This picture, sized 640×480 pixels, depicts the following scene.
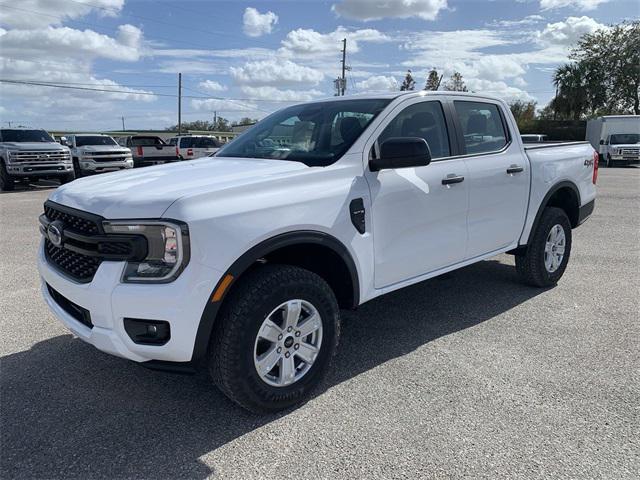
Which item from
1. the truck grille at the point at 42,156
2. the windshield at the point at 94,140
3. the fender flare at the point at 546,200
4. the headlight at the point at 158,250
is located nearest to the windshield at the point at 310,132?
the headlight at the point at 158,250

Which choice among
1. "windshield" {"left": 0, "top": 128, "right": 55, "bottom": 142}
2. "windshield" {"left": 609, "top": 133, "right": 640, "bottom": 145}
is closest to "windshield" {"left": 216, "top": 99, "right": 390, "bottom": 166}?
"windshield" {"left": 0, "top": 128, "right": 55, "bottom": 142}

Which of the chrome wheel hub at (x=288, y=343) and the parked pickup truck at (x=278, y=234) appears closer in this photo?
the parked pickup truck at (x=278, y=234)

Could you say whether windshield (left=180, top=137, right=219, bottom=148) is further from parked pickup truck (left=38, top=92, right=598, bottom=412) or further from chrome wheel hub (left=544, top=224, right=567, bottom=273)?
chrome wheel hub (left=544, top=224, right=567, bottom=273)

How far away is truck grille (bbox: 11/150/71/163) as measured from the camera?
15.3 meters

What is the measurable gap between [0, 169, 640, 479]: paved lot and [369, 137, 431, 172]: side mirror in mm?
1378

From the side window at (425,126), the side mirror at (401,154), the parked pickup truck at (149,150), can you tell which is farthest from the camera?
the parked pickup truck at (149,150)

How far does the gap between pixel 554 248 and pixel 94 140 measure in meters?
18.1

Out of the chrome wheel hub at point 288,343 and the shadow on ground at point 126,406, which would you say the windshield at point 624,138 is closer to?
the shadow on ground at point 126,406

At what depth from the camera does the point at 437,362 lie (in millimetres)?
3656

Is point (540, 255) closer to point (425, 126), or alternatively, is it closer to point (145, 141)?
point (425, 126)

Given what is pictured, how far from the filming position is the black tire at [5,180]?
15384mm

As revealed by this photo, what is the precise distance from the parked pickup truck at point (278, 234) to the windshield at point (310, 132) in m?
0.02

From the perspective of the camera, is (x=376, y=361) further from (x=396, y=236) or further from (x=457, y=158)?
(x=457, y=158)

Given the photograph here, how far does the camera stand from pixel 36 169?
15.6 meters
